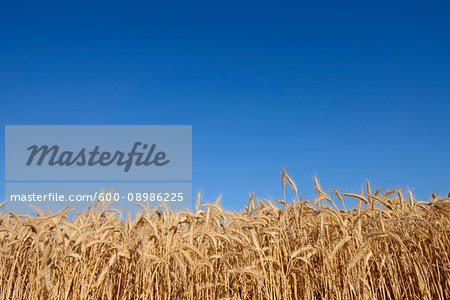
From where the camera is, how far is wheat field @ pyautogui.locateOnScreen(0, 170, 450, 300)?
8.50ft

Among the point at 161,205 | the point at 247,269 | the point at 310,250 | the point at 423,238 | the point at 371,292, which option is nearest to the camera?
the point at 247,269

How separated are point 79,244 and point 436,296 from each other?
10.6 ft

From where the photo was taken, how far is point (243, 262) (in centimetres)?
293

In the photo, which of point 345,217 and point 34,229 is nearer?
point 34,229

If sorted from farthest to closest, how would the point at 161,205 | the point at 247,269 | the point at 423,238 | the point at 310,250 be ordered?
1. the point at 161,205
2. the point at 423,238
3. the point at 310,250
4. the point at 247,269

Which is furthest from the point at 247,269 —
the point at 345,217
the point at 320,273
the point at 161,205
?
the point at 161,205

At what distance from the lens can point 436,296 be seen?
3039mm

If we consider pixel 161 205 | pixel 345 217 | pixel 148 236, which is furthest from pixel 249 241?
pixel 161 205

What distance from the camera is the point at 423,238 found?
3.22m

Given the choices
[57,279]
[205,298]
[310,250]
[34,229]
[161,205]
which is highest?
[161,205]

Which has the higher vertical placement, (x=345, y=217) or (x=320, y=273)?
(x=345, y=217)

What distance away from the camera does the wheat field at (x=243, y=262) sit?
2590 millimetres

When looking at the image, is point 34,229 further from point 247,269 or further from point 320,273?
point 320,273

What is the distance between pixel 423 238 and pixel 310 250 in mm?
1207
